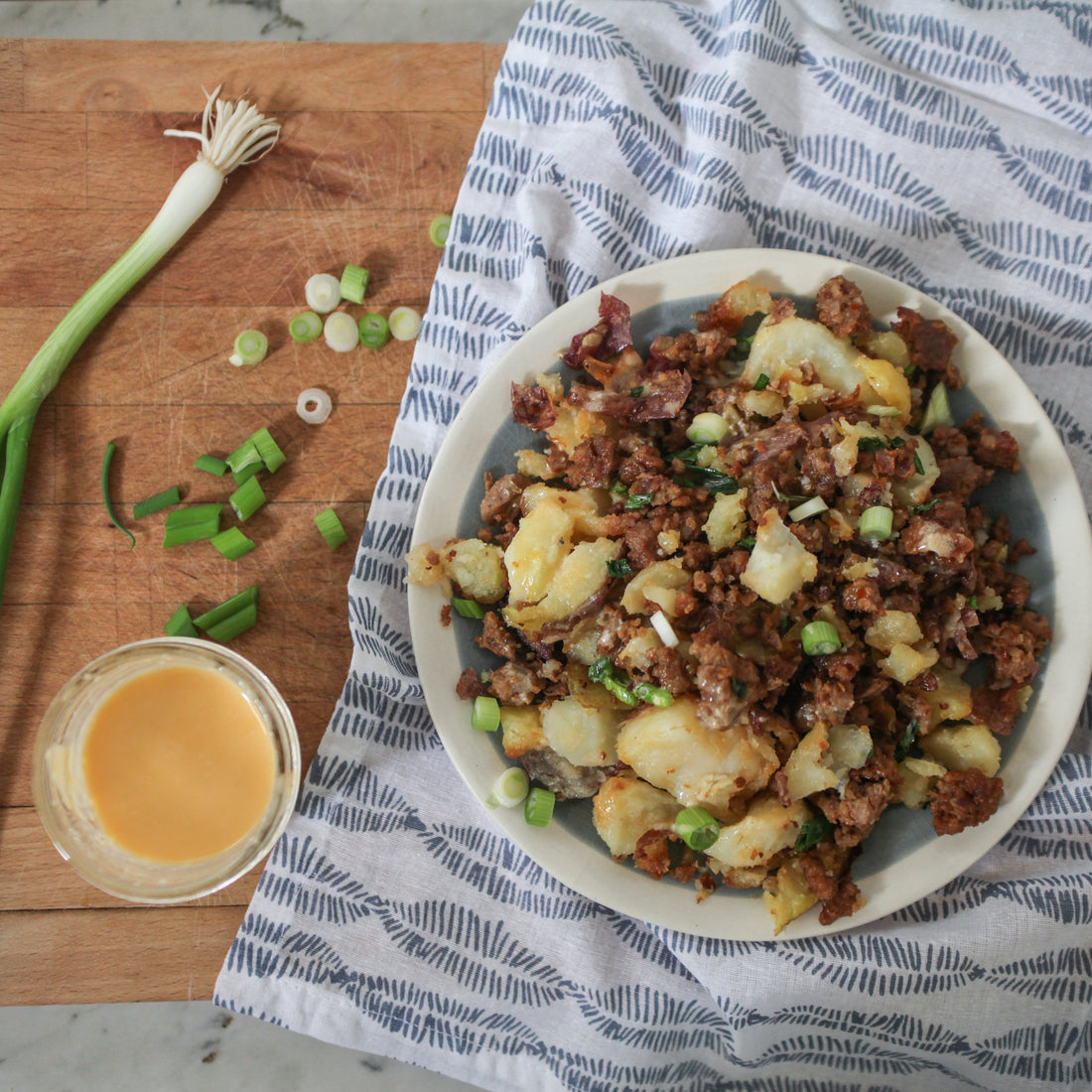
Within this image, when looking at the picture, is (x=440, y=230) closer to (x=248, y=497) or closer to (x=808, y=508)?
(x=248, y=497)

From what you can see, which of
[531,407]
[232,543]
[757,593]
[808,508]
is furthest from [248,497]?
[808,508]

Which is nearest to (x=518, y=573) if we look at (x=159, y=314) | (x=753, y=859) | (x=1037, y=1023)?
(x=753, y=859)

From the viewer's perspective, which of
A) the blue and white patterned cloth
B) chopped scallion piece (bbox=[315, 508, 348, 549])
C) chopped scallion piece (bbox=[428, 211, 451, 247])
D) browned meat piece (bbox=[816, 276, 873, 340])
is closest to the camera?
browned meat piece (bbox=[816, 276, 873, 340])

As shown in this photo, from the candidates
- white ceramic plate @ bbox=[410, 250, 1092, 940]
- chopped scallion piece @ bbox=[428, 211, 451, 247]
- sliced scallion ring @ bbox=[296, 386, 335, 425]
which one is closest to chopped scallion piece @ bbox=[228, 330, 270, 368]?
sliced scallion ring @ bbox=[296, 386, 335, 425]

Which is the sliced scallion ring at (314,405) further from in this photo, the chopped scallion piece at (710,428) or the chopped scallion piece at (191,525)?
the chopped scallion piece at (710,428)

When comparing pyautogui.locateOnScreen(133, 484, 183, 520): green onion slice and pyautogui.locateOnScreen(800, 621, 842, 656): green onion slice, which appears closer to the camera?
pyautogui.locateOnScreen(800, 621, 842, 656): green onion slice

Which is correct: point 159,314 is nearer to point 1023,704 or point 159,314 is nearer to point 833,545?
point 833,545

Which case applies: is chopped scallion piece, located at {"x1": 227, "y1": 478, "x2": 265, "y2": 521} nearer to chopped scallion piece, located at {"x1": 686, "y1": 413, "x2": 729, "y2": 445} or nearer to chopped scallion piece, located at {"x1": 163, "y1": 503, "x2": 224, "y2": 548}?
chopped scallion piece, located at {"x1": 163, "y1": 503, "x2": 224, "y2": 548}
